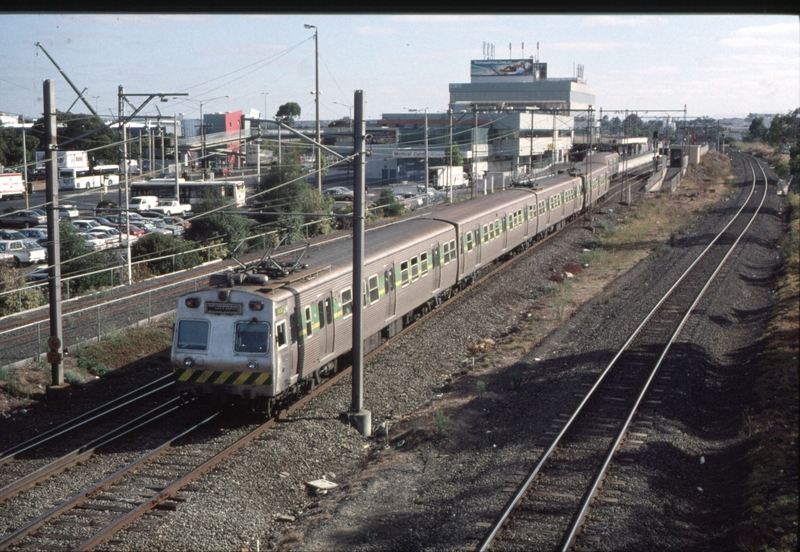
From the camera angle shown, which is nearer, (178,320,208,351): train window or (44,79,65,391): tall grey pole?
(178,320,208,351): train window

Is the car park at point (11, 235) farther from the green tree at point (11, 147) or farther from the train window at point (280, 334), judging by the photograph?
the train window at point (280, 334)

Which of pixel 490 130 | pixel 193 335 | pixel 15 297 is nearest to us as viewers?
pixel 193 335

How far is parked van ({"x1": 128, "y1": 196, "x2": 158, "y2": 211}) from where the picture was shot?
2095 inches

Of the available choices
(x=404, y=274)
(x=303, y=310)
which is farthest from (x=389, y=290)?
(x=303, y=310)

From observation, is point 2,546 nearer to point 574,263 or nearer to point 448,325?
point 448,325

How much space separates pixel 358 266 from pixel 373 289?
9.34 ft

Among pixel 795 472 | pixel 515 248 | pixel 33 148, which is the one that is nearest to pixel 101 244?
pixel 515 248

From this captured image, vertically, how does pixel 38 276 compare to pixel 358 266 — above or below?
below

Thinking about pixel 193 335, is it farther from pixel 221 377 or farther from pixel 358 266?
pixel 358 266

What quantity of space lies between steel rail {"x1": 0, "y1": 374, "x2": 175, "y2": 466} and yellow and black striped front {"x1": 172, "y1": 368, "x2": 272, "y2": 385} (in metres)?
1.81

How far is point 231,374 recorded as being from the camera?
43.0ft

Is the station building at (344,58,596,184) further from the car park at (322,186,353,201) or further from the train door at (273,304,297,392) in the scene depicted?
the train door at (273,304,297,392)

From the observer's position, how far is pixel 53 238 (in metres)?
15.1

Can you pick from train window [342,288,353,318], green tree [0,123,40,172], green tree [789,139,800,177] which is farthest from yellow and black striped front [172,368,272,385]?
green tree [0,123,40,172]
